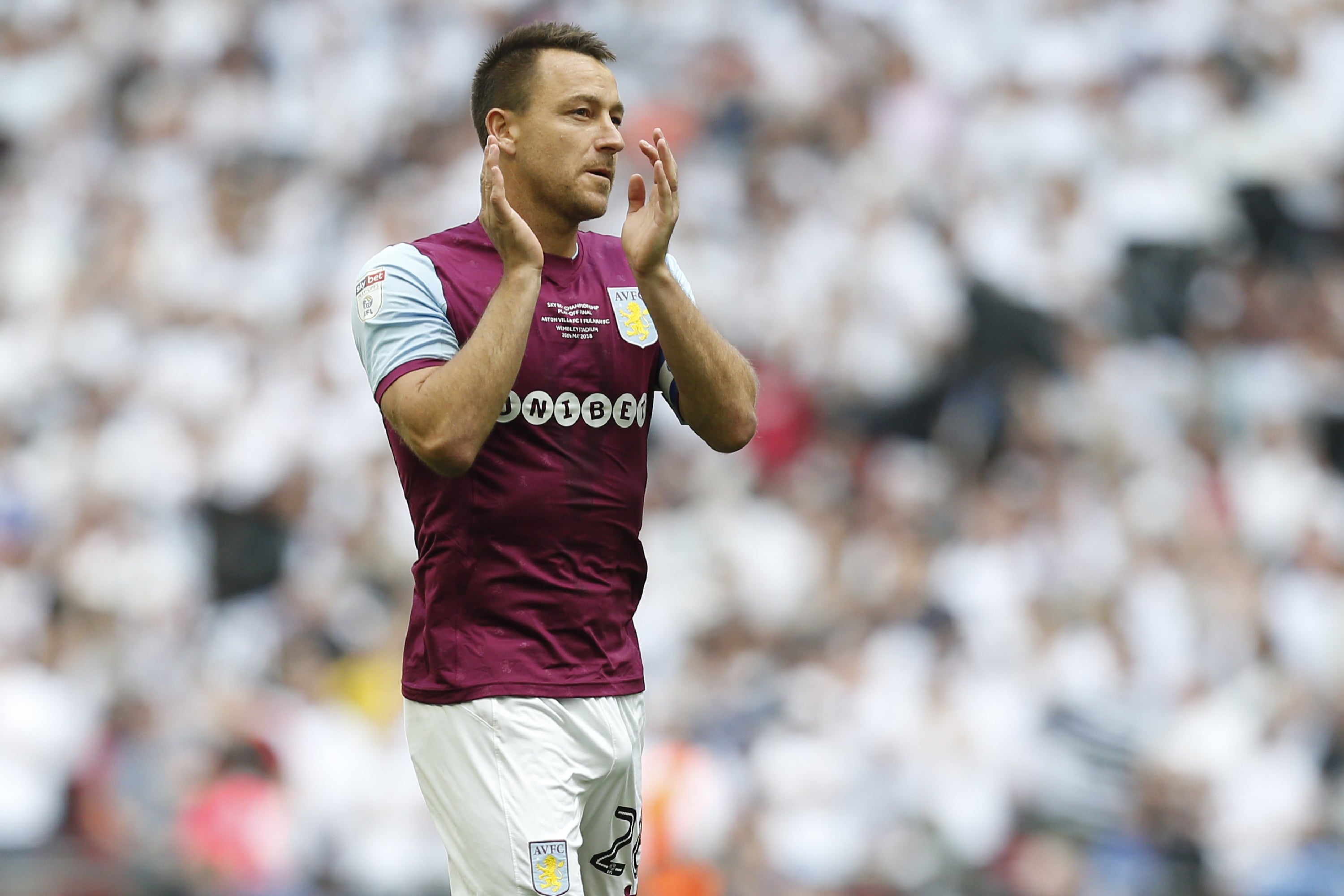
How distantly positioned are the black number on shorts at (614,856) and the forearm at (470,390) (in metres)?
0.91

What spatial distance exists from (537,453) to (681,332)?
1.31 feet

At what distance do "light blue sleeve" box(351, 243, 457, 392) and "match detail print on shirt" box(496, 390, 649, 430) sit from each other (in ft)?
0.59

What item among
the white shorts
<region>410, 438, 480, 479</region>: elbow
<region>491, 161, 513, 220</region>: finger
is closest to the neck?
<region>491, 161, 513, 220</region>: finger

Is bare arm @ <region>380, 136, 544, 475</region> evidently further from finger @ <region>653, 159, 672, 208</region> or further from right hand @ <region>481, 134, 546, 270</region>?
finger @ <region>653, 159, 672, 208</region>

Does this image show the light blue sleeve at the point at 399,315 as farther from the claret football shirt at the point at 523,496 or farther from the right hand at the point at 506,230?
the right hand at the point at 506,230

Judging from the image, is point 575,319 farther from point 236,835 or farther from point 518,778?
point 236,835

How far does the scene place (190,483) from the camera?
35.6 ft

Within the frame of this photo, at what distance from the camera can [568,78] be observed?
3.79 m

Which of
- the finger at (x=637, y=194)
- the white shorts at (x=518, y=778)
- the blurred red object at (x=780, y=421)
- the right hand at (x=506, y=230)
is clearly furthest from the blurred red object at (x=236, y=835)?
the right hand at (x=506, y=230)

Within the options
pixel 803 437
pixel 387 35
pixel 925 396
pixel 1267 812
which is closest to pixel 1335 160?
pixel 925 396

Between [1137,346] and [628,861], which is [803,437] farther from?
[628,861]

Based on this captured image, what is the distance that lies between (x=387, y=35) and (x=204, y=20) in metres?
1.54

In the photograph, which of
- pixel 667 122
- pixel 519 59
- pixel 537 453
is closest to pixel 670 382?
pixel 537 453

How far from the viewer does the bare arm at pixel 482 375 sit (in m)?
3.39
